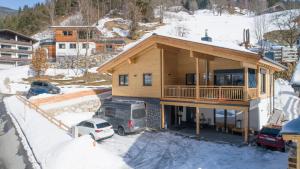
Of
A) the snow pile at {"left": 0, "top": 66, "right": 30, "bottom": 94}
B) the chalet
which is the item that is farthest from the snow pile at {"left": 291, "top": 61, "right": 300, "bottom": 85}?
the snow pile at {"left": 0, "top": 66, "right": 30, "bottom": 94}

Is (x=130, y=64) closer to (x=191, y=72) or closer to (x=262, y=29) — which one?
(x=191, y=72)

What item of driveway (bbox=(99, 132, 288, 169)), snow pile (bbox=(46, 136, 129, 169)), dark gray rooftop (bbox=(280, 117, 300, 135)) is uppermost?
dark gray rooftop (bbox=(280, 117, 300, 135))

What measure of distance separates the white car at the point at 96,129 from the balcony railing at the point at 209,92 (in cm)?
543

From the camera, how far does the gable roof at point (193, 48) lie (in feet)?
53.8

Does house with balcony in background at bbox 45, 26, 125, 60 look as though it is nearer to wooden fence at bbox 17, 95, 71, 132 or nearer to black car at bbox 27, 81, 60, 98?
black car at bbox 27, 81, 60, 98

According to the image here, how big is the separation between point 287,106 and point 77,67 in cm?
3769

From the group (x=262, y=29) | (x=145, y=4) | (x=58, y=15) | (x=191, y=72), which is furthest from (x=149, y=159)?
(x=58, y=15)

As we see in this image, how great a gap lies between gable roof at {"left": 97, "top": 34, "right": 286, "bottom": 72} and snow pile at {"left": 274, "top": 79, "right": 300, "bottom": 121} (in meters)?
9.49

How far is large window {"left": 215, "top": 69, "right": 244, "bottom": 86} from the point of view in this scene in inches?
763

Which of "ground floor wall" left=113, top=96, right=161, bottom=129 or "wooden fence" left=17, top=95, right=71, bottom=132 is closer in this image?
"wooden fence" left=17, top=95, right=71, bottom=132

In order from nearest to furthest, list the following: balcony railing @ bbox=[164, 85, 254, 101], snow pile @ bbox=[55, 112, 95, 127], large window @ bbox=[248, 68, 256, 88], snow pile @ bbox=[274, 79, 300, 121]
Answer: balcony railing @ bbox=[164, 85, 254, 101] → large window @ bbox=[248, 68, 256, 88] → snow pile @ bbox=[55, 112, 95, 127] → snow pile @ bbox=[274, 79, 300, 121]

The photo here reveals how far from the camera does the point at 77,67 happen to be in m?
52.0

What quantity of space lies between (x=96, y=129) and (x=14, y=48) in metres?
55.6

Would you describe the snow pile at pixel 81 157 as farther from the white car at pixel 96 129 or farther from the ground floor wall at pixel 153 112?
the ground floor wall at pixel 153 112
